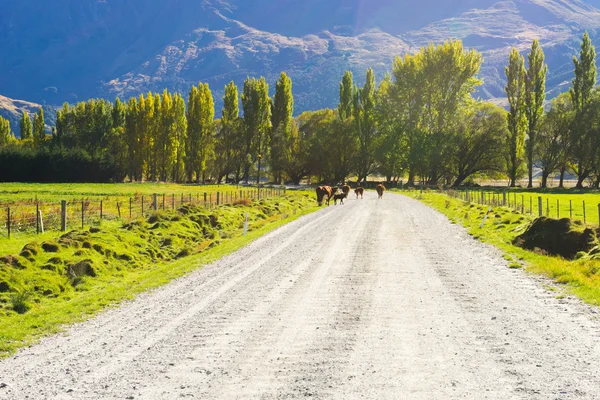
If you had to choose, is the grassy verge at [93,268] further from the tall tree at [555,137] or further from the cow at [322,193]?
the tall tree at [555,137]

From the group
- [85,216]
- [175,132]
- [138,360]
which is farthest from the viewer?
[175,132]

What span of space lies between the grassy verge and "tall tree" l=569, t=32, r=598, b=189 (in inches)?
2898

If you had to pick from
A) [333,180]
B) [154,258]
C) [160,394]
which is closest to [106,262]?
[154,258]

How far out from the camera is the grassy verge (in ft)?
35.8

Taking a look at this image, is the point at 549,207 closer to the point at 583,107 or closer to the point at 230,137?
the point at 583,107

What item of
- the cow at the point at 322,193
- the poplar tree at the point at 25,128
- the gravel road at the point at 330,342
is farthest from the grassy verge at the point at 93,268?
the poplar tree at the point at 25,128

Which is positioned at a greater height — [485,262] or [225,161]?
[225,161]

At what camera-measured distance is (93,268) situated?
1595 centimetres

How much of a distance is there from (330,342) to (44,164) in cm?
8940

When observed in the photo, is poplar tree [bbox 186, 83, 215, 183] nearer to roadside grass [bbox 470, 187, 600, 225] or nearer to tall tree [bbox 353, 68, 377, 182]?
tall tree [bbox 353, 68, 377, 182]

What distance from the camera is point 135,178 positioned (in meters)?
97.6

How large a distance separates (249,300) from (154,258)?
9.36 meters

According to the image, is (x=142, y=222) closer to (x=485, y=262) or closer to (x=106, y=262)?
(x=106, y=262)

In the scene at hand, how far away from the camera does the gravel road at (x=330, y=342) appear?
6668 millimetres
